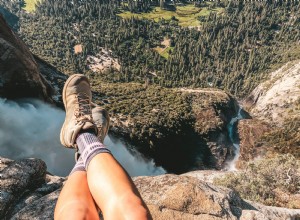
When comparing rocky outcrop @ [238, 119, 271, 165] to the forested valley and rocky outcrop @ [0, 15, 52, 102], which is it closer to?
the forested valley

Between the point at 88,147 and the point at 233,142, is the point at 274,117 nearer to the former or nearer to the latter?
the point at 233,142

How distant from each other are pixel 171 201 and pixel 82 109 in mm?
3361

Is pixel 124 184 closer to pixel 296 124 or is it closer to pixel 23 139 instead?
pixel 23 139

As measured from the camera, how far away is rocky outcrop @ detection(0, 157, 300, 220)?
268 inches

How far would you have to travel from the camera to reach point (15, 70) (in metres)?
26.6

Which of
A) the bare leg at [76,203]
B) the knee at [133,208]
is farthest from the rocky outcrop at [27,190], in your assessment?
the knee at [133,208]

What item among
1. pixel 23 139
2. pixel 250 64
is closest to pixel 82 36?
pixel 250 64

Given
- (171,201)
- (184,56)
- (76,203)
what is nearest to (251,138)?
(171,201)

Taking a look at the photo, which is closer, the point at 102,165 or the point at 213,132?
the point at 102,165

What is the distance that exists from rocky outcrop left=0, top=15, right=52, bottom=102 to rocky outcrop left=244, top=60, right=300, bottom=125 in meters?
91.5

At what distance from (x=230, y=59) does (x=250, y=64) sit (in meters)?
17.1

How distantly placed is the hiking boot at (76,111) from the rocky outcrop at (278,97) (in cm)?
10212

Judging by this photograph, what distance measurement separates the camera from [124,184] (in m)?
3.79

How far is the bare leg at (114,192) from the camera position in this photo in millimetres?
3459
